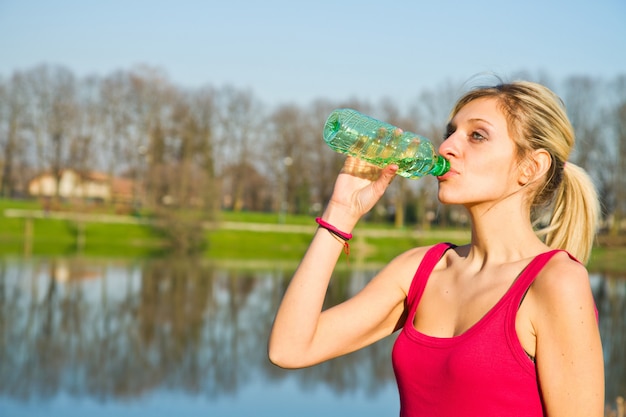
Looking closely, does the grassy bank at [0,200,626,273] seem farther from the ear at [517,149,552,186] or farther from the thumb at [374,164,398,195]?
the ear at [517,149,552,186]

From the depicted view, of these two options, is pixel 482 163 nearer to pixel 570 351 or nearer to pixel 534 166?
pixel 534 166

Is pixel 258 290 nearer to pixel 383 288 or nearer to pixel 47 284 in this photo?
pixel 47 284

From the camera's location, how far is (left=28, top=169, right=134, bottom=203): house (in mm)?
50500

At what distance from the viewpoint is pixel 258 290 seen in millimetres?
22547

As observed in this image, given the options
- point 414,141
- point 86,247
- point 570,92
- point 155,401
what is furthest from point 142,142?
point 414,141

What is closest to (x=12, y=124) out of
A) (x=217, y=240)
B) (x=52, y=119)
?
(x=52, y=119)

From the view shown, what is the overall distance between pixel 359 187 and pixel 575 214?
637mm

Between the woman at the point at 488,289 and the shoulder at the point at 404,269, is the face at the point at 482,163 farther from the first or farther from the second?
the shoulder at the point at 404,269

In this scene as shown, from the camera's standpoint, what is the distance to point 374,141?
8.24 ft

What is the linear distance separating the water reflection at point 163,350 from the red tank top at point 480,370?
30.6ft

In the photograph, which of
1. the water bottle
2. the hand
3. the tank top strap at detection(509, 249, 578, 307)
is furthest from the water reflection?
the tank top strap at detection(509, 249, 578, 307)

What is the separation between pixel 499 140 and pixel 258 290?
20.7m

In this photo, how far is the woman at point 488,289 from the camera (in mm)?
1827

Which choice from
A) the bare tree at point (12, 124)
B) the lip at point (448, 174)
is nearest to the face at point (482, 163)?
the lip at point (448, 174)
